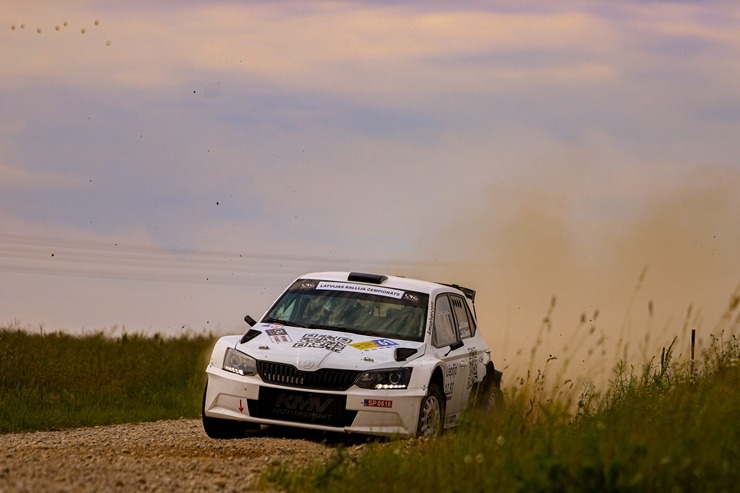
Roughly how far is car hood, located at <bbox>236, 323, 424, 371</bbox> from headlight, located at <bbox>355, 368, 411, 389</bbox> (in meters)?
0.07

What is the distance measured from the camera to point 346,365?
41.5 feet

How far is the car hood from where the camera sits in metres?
12.7

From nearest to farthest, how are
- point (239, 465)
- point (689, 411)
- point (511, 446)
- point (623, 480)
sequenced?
point (623, 480)
point (511, 446)
point (689, 411)
point (239, 465)

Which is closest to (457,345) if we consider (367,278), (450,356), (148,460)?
(450,356)

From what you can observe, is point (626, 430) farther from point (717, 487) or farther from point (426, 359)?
point (426, 359)

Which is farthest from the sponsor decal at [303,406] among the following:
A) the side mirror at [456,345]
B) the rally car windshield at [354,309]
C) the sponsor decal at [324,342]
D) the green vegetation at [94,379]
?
the green vegetation at [94,379]

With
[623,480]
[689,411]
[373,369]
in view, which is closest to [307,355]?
[373,369]

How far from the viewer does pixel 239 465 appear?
11.4 m

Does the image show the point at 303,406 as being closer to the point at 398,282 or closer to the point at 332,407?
the point at 332,407

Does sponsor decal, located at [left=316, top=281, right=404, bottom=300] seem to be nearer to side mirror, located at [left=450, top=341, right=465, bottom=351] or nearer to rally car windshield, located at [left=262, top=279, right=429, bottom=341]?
rally car windshield, located at [left=262, top=279, right=429, bottom=341]

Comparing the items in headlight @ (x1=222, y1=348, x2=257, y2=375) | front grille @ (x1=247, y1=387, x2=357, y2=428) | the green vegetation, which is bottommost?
the green vegetation

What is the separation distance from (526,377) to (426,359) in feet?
3.61

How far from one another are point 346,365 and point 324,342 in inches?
20.1

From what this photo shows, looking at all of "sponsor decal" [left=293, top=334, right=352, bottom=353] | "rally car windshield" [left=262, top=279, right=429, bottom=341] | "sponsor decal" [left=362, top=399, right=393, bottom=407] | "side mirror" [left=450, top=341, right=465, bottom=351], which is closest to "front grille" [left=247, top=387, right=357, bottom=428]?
"sponsor decal" [left=362, top=399, right=393, bottom=407]
